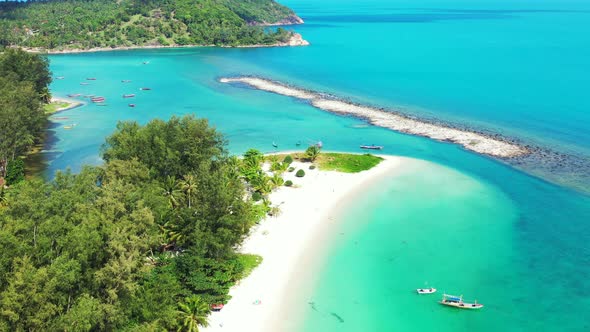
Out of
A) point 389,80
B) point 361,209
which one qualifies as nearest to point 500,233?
point 361,209

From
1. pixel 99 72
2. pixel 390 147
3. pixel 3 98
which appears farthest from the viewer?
pixel 99 72

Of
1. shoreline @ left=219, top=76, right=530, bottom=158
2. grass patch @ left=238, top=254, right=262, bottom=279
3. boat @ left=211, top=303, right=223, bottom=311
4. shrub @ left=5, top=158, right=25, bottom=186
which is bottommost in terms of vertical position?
boat @ left=211, top=303, right=223, bottom=311

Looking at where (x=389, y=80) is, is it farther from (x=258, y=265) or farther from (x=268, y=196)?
(x=258, y=265)

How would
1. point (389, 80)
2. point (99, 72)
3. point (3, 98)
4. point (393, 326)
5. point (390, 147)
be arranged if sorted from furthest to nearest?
point (99, 72) → point (389, 80) → point (390, 147) → point (3, 98) → point (393, 326)

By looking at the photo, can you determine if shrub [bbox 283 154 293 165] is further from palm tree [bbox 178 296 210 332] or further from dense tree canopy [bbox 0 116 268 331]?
palm tree [bbox 178 296 210 332]

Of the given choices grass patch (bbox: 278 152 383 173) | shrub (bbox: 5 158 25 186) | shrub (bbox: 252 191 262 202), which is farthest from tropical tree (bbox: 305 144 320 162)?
shrub (bbox: 5 158 25 186)

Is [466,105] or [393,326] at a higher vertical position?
[466,105]

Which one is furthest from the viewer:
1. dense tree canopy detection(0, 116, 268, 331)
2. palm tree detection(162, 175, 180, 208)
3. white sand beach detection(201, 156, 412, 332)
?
palm tree detection(162, 175, 180, 208)

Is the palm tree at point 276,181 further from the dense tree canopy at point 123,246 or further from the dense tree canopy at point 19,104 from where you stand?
the dense tree canopy at point 19,104
